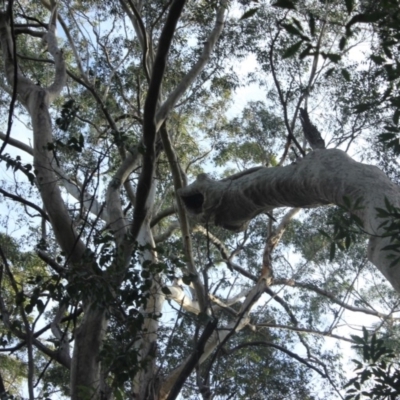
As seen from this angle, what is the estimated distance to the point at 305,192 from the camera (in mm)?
3584

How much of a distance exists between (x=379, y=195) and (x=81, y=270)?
5.30ft

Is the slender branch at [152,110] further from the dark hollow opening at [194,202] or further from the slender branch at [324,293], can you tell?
the slender branch at [324,293]

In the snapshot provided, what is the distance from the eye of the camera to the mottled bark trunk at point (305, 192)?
8.91 ft

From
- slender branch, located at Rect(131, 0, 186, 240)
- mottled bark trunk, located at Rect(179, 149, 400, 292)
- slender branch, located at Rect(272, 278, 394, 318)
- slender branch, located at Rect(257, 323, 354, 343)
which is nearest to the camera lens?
mottled bark trunk, located at Rect(179, 149, 400, 292)

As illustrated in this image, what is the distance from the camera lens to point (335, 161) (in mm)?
3396

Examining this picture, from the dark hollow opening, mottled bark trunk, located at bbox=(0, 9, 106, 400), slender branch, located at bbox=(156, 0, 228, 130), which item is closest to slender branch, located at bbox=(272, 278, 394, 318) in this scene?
slender branch, located at bbox=(156, 0, 228, 130)

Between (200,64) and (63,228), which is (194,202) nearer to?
(63,228)

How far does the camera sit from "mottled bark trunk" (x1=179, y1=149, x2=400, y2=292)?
107 inches

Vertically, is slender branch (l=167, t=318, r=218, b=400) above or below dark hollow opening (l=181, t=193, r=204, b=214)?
below

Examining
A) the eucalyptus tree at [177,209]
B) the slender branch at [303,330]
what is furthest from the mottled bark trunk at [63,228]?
the slender branch at [303,330]

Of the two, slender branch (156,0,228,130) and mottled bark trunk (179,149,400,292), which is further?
slender branch (156,0,228,130)

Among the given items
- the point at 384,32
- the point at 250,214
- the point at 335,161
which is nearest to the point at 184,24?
the point at 250,214

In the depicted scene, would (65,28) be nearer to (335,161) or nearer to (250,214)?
(250,214)

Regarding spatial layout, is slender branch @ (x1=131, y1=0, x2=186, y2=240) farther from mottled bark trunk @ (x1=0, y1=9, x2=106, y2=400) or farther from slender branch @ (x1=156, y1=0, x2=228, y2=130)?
slender branch @ (x1=156, y1=0, x2=228, y2=130)
